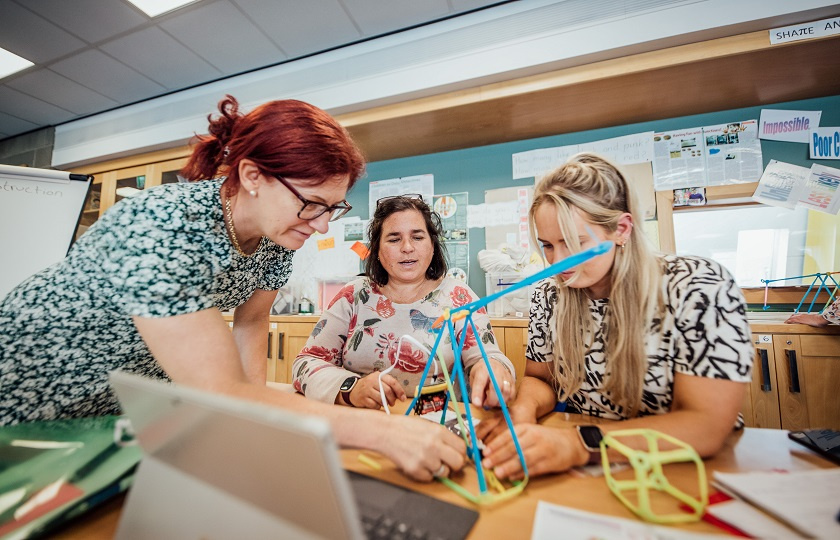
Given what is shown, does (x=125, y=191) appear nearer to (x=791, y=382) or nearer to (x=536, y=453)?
(x=536, y=453)

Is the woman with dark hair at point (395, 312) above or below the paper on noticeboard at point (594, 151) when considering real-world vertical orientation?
below

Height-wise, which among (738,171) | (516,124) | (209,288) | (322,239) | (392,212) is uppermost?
(516,124)

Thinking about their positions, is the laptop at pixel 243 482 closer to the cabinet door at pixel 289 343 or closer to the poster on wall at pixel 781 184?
the cabinet door at pixel 289 343

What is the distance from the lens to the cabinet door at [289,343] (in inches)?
103

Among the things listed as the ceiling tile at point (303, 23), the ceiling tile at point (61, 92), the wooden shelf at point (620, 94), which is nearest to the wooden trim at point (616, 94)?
the wooden shelf at point (620, 94)

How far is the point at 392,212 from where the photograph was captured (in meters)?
1.51

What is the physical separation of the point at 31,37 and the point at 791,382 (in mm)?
4880

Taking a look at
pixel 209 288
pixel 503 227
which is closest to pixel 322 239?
pixel 503 227

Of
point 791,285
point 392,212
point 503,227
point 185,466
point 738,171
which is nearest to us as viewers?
point 185,466

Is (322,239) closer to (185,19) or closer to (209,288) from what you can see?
(185,19)

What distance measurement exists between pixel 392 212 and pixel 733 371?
1177mm

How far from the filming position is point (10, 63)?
8.84 ft

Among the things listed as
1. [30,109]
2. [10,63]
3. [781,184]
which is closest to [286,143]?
[781,184]

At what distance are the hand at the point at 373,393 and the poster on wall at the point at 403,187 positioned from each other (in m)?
2.01
